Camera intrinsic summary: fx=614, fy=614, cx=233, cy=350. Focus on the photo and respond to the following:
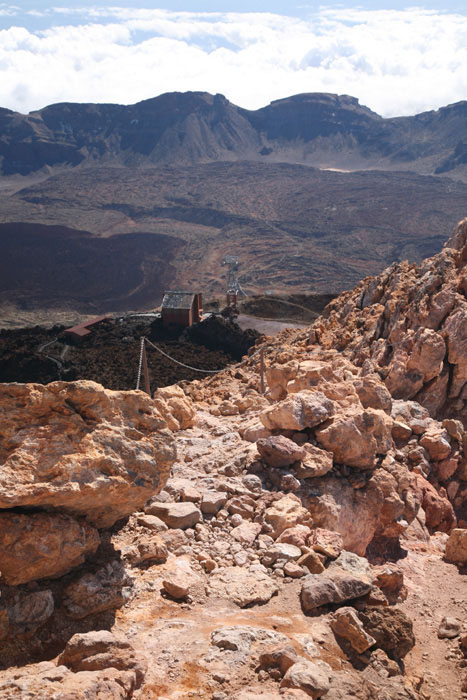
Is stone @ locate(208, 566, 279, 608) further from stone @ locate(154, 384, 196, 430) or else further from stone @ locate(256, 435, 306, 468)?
stone @ locate(154, 384, 196, 430)

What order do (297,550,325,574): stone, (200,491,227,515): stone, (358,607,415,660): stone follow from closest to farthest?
(358,607,415,660): stone < (297,550,325,574): stone < (200,491,227,515): stone

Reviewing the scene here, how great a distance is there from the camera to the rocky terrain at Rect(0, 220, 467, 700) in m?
4.10

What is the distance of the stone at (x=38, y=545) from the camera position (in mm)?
4375

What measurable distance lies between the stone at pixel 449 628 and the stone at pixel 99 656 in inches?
127

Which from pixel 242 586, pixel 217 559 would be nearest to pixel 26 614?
pixel 242 586

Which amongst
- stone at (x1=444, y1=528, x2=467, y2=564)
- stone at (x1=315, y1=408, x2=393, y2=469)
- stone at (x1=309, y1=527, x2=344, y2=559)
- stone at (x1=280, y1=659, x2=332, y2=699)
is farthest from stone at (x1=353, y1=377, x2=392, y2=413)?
stone at (x1=280, y1=659, x2=332, y2=699)

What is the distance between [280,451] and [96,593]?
132 inches

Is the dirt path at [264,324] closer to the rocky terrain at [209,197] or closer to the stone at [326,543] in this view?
the rocky terrain at [209,197]

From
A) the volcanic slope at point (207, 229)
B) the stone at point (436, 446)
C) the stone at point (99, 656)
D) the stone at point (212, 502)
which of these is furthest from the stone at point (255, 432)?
the volcanic slope at point (207, 229)

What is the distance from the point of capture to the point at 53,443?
4.69 m

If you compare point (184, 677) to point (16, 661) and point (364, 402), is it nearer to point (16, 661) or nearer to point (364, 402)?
point (16, 661)

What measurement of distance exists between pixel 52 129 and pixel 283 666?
150219mm

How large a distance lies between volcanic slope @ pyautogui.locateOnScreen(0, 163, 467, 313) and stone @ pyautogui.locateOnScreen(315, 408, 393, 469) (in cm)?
5487

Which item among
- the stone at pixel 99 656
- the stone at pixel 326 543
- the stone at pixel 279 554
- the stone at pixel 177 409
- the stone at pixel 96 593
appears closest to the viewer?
the stone at pixel 99 656
